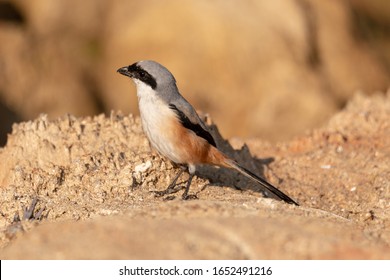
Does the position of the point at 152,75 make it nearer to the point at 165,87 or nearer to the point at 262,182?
the point at 165,87

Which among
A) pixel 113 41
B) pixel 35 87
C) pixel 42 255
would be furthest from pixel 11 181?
pixel 113 41

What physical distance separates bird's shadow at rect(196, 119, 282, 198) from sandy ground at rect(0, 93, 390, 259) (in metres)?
0.03

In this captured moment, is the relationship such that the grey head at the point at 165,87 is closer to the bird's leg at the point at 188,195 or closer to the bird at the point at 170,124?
the bird at the point at 170,124

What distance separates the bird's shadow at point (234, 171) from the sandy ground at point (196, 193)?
0.03 m

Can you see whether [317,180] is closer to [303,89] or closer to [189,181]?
[189,181]

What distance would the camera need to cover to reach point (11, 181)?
30.5 ft

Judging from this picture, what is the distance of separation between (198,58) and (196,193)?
41.0 ft

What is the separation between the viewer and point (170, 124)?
887 cm

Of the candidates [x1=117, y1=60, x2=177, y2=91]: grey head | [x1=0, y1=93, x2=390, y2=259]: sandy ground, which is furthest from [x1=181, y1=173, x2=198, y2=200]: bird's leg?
[x1=117, y1=60, x2=177, y2=91]: grey head

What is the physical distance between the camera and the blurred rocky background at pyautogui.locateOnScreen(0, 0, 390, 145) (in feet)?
66.6

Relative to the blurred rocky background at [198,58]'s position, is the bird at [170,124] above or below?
below

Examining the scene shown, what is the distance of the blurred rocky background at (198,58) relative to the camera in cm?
2030

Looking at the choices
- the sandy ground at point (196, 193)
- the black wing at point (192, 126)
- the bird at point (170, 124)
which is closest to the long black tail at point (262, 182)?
the bird at point (170, 124)

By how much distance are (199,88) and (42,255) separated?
1516 centimetres
